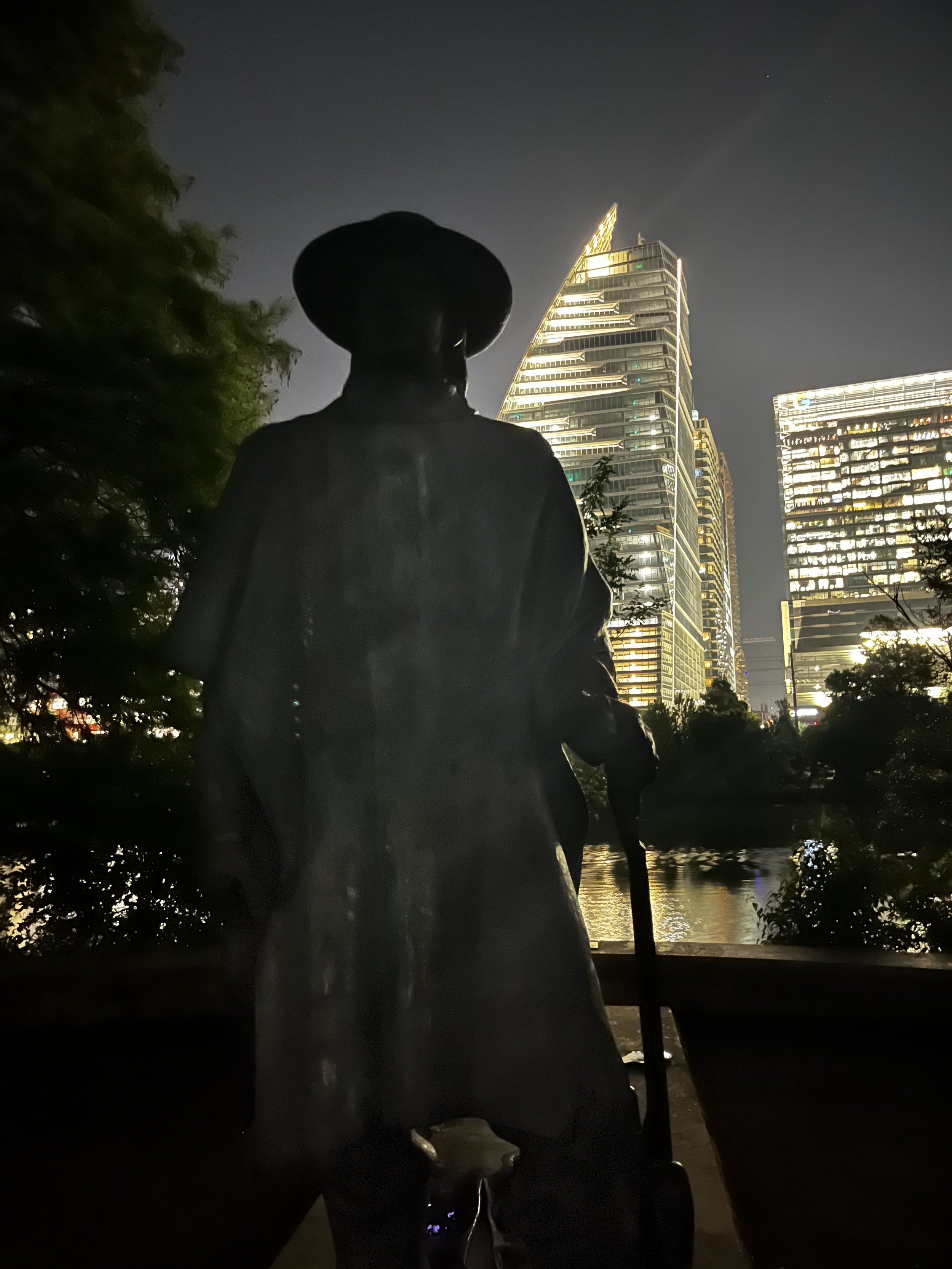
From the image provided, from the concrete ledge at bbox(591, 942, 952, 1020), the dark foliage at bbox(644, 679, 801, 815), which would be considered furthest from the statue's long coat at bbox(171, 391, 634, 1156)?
the dark foliage at bbox(644, 679, 801, 815)

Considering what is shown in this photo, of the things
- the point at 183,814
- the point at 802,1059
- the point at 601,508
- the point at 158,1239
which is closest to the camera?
the point at 158,1239

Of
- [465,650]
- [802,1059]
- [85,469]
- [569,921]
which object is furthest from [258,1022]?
[85,469]

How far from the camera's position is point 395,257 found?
1.34m

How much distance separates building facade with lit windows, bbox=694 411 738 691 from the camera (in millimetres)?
114500

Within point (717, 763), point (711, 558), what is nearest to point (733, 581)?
point (711, 558)

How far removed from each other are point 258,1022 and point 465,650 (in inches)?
25.6

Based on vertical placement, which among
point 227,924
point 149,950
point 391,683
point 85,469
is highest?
point 85,469

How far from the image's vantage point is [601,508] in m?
9.07

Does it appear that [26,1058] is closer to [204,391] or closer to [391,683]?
[391,683]

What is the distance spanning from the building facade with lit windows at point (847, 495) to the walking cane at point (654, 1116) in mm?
57909

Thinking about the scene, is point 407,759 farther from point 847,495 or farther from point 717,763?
point 847,495

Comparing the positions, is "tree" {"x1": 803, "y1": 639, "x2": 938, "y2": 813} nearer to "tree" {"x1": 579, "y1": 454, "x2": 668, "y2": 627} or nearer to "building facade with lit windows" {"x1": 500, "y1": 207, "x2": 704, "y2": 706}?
"tree" {"x1": 579, "y1": 454, "x2": 668, "y2": 627}

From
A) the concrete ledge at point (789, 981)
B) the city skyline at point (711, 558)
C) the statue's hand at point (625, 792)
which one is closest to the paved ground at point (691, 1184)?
the statue's hand at point (625, 792)

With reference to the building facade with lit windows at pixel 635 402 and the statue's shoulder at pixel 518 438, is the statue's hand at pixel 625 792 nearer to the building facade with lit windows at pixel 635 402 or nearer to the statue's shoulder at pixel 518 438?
the statue's shoulder at pixel 518 438
